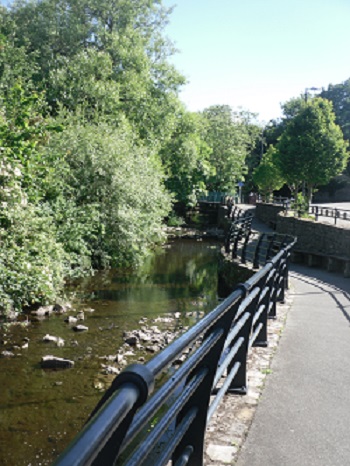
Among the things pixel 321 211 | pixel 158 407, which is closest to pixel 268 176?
pixel 321 211

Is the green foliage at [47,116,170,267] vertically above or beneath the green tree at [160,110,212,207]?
beneath

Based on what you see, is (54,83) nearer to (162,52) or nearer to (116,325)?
(162,52)

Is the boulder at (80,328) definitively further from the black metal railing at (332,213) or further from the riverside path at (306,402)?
Result: the black metal railing at (332,213)

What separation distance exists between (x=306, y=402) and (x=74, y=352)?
6428 mm

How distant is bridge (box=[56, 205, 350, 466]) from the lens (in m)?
1.52

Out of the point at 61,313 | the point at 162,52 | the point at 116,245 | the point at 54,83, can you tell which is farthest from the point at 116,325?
the point at 162,52

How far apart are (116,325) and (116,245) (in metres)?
7.56

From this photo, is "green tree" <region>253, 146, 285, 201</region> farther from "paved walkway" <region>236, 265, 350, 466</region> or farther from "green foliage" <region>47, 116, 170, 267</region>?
"paved walkway" <region>236, 265, 350, 466</region>

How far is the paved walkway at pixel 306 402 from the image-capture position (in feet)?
12.1

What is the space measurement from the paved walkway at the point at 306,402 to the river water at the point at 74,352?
3.04 m

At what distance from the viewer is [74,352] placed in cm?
1027

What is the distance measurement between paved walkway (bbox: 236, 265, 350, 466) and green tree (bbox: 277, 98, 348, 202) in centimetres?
2227

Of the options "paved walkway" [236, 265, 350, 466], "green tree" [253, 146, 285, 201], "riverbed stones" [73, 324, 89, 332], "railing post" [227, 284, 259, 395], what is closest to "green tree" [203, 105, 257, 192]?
"green tree" [253, 146, 285, 201]

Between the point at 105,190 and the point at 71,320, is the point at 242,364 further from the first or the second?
the point at 105,190
